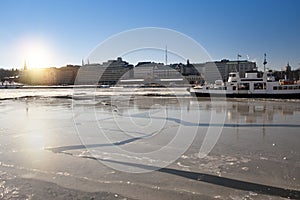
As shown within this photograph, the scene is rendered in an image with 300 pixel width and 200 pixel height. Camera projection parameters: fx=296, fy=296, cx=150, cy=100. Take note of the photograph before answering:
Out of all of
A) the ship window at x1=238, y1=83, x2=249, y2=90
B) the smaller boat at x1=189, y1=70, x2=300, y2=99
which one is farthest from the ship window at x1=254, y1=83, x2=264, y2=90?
the ship window at x1=238, y1=83, x2=249, y2=90

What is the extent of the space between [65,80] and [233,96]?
3808 inches

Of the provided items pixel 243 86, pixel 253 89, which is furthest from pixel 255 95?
pixel 243 86

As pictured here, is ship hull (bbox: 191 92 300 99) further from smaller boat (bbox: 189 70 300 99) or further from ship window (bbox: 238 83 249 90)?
ship window (bbox: 238 83 249 90)

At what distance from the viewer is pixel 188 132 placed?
920 centimetres

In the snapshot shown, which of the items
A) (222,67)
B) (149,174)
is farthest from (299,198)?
(222,67)

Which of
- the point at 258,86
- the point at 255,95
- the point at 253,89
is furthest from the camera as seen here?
the point at 258,86

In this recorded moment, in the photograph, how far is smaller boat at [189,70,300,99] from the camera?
2953 cm

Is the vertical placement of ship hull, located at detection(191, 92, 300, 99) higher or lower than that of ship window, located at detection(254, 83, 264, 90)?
lower

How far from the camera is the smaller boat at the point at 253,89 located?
29.5m

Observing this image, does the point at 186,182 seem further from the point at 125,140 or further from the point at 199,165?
the point at 125,140

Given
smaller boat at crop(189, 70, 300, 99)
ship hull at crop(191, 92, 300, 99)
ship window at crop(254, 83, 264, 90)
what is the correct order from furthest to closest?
ship window at crop(254, 83, 264, 90) < smaller boat at crop(189, 70, 300, 99) < ship hull at crop(191, 92, 300, 99)

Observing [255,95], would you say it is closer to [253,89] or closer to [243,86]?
[253,89]

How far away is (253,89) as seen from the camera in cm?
3147

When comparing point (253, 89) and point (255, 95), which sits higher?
point (253, 89)
